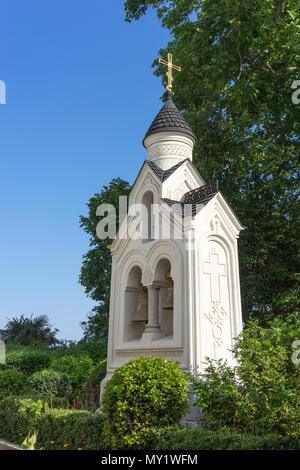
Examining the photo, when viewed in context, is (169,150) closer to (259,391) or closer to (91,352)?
(259,391)

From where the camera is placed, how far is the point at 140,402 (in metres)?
6.93

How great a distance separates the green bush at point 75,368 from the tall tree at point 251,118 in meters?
8.09

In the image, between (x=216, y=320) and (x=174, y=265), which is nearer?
(x=216, y=320)

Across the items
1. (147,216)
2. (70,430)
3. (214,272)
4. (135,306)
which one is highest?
(147,216)

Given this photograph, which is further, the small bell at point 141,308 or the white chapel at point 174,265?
the small bell at point 141,308

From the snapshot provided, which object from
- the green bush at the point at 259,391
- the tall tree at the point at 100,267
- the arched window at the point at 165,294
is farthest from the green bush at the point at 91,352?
the green bush at the point at 259,391

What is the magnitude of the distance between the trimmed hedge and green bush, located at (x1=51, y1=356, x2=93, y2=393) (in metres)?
7.35

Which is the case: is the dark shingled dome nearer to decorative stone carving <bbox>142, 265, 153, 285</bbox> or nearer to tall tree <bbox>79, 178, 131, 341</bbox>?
decorative stone carving <bbox>142, 265, 153, 285</bbox>

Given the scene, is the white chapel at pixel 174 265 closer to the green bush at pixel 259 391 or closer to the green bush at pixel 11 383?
the green bush at pixel 259 391

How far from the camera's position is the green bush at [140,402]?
22.0 ft

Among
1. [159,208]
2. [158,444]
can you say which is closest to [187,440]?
[158,444]

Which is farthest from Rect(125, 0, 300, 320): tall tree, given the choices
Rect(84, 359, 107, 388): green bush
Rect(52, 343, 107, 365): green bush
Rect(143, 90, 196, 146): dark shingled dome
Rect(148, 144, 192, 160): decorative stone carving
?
Rect(52, 343, 107, 365): green bush

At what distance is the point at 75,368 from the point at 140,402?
479 inches

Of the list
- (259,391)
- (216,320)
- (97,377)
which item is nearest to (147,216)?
(216,320)
